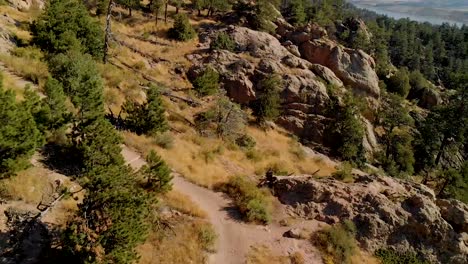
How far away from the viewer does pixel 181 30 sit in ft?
170

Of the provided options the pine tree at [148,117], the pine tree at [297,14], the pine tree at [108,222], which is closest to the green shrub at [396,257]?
the pine tree at [108,222]

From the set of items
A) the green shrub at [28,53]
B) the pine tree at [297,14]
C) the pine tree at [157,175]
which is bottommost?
the pine tree at [157,175]

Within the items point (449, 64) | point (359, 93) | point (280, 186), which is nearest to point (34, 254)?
point (280, 186)

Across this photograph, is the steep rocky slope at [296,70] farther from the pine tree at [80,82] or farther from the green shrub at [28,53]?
the pine tree at [80,82]

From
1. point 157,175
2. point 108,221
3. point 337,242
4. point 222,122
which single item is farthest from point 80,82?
point 222,122

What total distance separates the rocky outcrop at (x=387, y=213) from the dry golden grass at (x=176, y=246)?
6.14m

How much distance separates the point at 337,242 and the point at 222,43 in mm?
35958

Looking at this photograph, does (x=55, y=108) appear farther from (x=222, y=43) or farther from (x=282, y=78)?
(x=222, y=43)

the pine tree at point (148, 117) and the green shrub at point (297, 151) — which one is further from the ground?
the pine tree at point (148, 117)

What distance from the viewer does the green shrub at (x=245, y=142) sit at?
3272cm

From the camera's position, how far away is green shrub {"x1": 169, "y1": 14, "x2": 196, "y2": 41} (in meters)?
51.3

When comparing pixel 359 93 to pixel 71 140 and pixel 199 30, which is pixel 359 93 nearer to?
pixel 199 30

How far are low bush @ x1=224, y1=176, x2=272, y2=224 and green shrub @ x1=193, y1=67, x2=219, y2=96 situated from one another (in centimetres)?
1940

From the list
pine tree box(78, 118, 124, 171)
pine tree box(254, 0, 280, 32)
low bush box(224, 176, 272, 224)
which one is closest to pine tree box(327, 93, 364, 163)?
pine tree box(254, 0, 280, 32)
